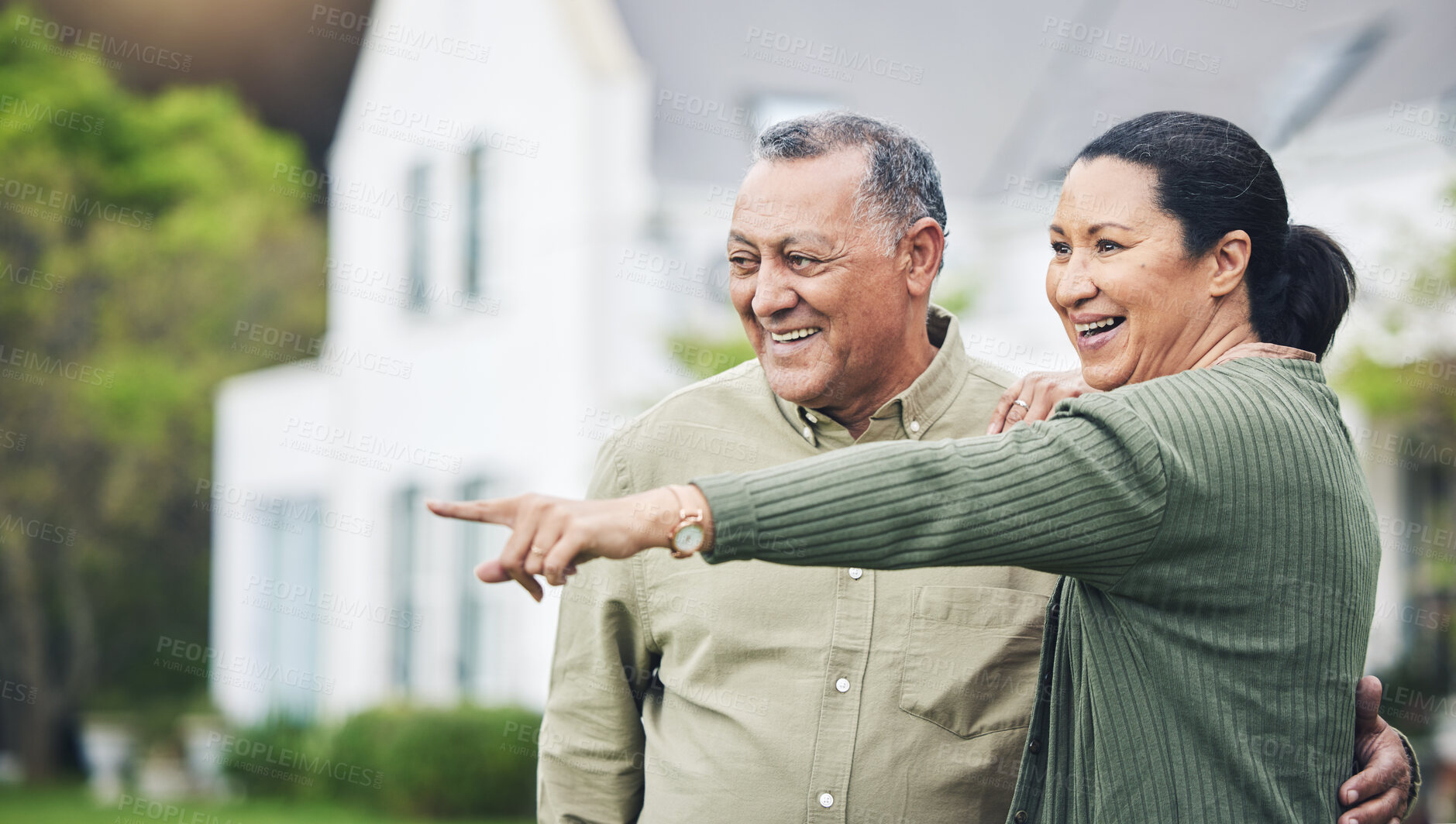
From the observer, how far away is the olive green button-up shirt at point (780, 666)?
9.34 feet

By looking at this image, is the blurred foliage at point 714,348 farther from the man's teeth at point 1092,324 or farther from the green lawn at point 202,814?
the man's teeth at point 1092,324

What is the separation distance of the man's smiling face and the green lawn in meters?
11.3

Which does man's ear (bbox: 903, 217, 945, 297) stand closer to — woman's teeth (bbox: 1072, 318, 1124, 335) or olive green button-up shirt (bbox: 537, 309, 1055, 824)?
olive green button-up shirt (bbox: 537, 309, 1055, 824)

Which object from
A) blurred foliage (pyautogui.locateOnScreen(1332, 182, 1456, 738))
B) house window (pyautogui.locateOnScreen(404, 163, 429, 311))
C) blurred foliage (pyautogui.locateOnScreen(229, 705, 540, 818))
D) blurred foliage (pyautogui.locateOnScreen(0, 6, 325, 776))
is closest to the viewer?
blurred foliage (pyautogui.locateOnScreen(1332, 182, 1456, 738))

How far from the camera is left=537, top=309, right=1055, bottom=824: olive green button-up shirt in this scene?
285 cm

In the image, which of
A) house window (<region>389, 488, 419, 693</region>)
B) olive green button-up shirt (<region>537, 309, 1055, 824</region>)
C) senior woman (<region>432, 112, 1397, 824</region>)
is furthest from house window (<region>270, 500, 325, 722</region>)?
senior woman (<region>432, 112, 1397, 824</region>)

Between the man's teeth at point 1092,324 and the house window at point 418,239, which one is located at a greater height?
the house window at point 418,239

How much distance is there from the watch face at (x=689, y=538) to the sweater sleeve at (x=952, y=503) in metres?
0.02

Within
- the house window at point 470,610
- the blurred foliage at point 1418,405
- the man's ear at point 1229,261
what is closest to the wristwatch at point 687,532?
the man's ear at point 1229,261

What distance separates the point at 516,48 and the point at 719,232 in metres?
2.65

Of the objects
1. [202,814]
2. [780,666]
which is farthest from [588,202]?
[780,666]

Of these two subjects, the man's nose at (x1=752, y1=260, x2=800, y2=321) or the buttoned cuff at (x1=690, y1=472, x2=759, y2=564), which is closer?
the buttoned cuff at (x1=690, y1=472, x2=759, y2=564)

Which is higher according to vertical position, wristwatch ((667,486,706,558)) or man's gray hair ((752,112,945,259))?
man's gray hair ((752,112,945,259))

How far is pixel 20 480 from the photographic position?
24.0m
